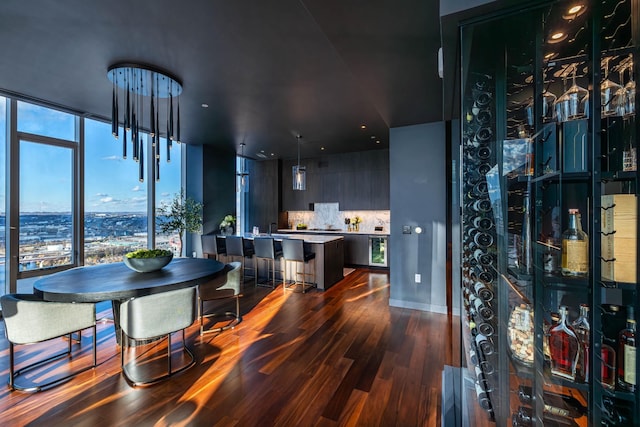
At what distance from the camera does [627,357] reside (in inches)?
28.4

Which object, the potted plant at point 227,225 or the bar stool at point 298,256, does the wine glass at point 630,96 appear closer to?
the bar stool at point 298,256

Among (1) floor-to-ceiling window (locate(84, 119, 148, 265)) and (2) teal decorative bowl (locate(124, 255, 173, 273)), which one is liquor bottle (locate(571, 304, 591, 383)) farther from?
(1) floor-to-ceiling window (locate(84, 119, 148, 265))

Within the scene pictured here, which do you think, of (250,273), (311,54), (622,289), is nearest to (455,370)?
(622,289)

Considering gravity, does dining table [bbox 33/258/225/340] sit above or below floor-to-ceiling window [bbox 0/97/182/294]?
below

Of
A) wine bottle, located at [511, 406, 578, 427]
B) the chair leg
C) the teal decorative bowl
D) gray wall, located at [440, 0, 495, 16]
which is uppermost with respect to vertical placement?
gray wall, located at [440, 0, 495, 16]

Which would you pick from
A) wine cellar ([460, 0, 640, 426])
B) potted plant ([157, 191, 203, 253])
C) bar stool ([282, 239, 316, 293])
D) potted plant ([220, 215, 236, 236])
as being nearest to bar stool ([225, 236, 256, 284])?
potted plant ([220, 215, 236, 236])

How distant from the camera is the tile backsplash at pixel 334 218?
7004 mm

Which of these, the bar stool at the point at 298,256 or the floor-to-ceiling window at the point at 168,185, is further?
the floor-to-ceiling window at the point at 168,185

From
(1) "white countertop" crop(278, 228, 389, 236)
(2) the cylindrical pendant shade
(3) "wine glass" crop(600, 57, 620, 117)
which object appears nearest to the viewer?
(3) "wine glass" crop(600, 57, 620, 117)

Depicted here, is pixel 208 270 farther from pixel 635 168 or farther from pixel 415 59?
pixel 635 168

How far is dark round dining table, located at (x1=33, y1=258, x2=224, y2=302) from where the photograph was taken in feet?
7.04

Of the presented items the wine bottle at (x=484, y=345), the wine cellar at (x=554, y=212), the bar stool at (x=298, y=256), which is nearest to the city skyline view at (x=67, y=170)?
the bar stool at (x=298, y=256)

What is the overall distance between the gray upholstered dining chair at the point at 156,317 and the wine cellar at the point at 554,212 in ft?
7.59

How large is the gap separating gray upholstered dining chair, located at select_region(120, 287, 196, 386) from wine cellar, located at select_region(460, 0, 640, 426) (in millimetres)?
2313
